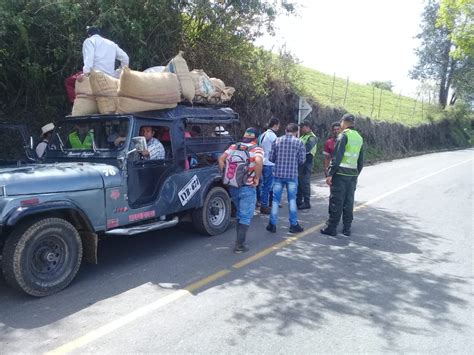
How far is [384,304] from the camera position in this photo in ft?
14.3

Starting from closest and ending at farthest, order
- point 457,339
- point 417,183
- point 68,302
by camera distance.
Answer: point 457,339
point 68,302
point 417,183

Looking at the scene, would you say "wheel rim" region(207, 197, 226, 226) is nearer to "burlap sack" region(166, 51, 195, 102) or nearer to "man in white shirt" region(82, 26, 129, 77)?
"burlap sack" region(166, 51, 195, 102)

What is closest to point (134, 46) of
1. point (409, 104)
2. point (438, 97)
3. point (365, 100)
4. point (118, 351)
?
point (118, 351)

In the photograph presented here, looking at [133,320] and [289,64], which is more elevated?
[289,64]

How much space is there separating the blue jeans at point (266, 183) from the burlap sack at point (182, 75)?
2.67m

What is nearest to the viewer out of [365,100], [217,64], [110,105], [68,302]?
[68,302]

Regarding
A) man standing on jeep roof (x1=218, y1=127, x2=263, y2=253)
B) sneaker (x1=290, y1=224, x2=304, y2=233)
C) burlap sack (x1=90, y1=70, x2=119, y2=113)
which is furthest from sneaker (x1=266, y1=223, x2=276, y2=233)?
burlap sack (x1=90, y1=70, x2=119, y2=113)

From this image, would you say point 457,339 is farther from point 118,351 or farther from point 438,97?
point 438,97

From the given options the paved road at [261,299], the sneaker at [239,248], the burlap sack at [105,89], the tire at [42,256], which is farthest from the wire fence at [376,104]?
the tire at [42,256]

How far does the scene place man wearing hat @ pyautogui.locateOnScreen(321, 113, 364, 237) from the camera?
6969 millimetres

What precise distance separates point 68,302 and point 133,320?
83 centimetres

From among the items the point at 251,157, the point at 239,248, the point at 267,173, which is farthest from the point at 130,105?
the point at 267,173

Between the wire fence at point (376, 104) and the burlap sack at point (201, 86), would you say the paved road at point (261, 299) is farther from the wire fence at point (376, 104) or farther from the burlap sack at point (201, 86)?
the wire fence at point (376, 104)

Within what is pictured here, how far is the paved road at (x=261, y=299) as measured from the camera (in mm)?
3541
